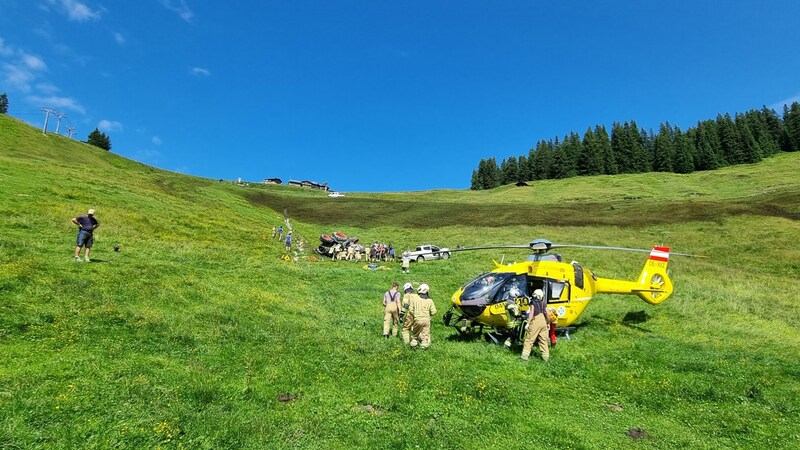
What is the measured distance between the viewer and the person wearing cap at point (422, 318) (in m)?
14.2

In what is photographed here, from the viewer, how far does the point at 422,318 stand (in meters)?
14.2

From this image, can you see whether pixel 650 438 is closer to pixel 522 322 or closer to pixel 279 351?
pixel 522 322

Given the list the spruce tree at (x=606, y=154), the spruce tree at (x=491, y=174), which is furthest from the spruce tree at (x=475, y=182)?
the spruce tree at (x=606, y=154)

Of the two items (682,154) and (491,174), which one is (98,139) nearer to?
(491,174)

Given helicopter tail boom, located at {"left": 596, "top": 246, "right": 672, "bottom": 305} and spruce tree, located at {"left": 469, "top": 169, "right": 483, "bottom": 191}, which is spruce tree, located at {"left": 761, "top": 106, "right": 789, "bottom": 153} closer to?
spruce tree, located at {"left": 469, "top": 169, "right": 483, "bottom": 191}

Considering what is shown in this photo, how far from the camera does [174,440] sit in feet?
24.2

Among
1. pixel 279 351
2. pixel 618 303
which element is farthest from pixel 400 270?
pixel 279 351

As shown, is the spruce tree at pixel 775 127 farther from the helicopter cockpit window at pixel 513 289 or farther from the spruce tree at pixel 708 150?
the helicopter cockpit window at pixel 513 289

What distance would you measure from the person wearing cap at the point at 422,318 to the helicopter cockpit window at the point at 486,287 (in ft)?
7.84

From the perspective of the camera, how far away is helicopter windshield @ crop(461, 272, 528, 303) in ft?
52.4

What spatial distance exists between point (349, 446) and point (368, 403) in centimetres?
185

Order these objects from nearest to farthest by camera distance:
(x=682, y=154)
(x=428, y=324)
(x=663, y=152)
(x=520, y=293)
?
(x=428, y=324) < (x=520, y=293) < (x=682, y=154) < (x=663, y=152)

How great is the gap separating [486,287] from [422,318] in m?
3.34

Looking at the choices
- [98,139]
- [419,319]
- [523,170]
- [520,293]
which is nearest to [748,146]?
[523,170]
